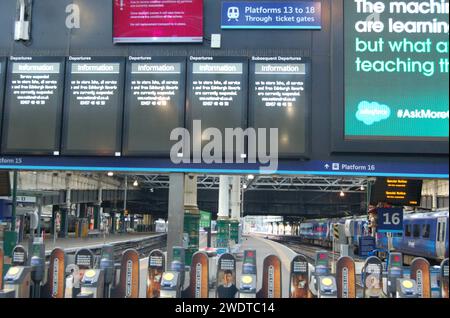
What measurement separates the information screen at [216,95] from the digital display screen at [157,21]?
607 millimetres

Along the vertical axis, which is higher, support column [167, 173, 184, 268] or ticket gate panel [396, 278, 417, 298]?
support column [167, 173, 184, 268]

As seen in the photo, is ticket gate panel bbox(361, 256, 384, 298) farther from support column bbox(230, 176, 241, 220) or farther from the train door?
support column bbox(230, 176, 241, 220)

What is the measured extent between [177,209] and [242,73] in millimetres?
2772

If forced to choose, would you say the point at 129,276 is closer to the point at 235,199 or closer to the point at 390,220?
the point at 390,220

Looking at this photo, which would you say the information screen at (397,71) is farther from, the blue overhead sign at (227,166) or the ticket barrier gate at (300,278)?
the ticket barrier gate at (300,278)

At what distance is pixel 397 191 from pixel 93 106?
874cm

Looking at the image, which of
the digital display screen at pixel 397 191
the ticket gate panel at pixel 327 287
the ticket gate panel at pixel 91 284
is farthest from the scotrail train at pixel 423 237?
the ticket gate panel at pixel 91 284

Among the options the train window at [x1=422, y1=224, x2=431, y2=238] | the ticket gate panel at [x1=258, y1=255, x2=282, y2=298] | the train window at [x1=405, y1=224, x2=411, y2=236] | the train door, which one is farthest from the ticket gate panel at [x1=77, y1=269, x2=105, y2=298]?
the train window at [x1=405, y1=224, x2=411, y2=236]

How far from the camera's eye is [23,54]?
10125 mm

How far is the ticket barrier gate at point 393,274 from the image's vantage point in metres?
9.20

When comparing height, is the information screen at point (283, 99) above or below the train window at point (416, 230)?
above

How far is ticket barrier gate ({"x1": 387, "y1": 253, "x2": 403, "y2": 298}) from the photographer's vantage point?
9195mm

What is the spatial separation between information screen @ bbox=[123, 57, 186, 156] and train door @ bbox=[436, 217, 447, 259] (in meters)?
18.5
